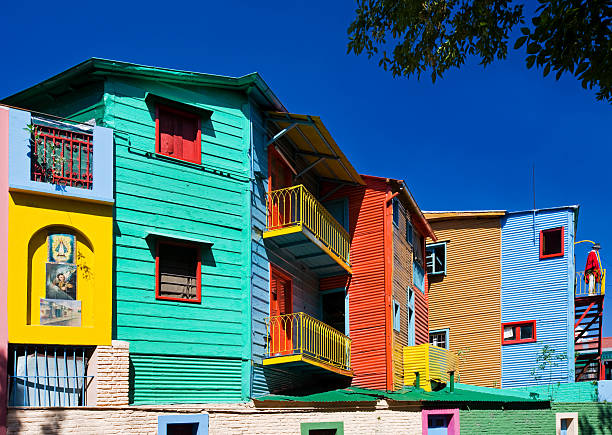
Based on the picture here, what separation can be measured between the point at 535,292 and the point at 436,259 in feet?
14.4

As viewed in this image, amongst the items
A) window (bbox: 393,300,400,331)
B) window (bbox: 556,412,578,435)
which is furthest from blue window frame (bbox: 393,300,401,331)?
window (bbox: 556,412,578,435)

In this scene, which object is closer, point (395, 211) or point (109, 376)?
point (109, 376)

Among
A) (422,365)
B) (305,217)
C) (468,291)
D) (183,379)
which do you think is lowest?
(422,365)

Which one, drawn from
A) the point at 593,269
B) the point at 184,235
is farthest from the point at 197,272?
the point at 593,269

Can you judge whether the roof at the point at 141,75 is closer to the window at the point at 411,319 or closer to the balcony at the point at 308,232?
the balcony at the point at 308,232

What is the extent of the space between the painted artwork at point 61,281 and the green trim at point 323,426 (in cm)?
666

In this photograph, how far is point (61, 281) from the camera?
14.5 m

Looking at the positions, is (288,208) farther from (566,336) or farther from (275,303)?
(566,336)

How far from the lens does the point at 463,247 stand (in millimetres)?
32250

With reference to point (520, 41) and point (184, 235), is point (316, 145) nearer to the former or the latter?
→ point (184, 235)

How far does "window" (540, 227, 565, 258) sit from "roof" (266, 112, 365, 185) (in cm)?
1057

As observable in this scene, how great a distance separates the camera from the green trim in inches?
717

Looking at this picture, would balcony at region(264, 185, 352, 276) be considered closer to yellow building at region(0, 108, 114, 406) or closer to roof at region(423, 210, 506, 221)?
yellow building at region(0, 108, 114, 406)

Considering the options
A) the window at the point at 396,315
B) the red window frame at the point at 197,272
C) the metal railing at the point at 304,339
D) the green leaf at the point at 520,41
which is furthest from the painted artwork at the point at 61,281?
the window at the point at 396,315
